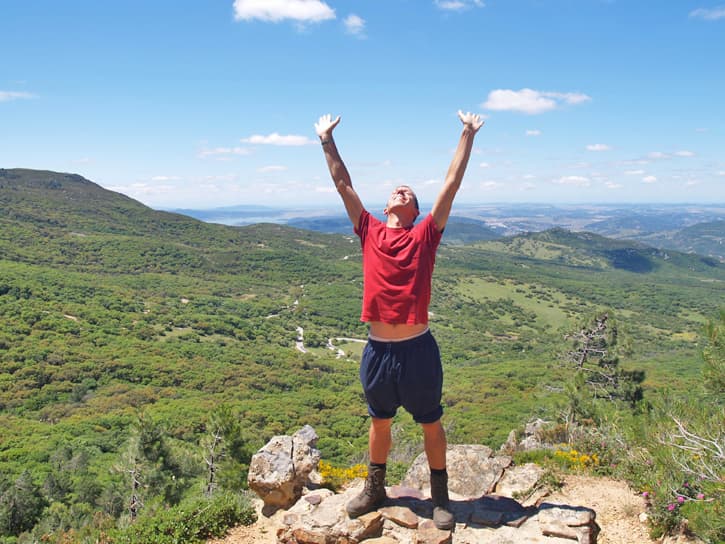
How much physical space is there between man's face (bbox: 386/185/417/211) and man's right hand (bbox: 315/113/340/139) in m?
0.88

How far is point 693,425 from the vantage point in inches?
188

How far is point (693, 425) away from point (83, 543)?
702cm

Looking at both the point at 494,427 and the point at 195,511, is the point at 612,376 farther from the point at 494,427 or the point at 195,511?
the point at 195,511

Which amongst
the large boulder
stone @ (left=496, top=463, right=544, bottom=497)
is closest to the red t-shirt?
the large boulder

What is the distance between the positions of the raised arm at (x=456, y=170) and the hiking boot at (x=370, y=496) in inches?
97.9

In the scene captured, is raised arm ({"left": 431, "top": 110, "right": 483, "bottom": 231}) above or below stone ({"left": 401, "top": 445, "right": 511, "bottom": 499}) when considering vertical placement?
above

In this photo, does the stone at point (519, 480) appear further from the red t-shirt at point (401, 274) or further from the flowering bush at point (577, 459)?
the red t-shirt at point (401, 274)

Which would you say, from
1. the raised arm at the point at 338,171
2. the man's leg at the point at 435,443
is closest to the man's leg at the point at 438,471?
the man's leg at the point at 435,443

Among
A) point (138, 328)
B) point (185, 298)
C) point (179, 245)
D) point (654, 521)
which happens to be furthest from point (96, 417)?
point (179, 245)

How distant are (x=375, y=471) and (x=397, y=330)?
1.52 meters

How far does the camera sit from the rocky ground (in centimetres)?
439

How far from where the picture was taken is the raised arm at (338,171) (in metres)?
4.14

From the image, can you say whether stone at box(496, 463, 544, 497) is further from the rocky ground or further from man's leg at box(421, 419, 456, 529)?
man's leg at box(421, 419, 456, 529)

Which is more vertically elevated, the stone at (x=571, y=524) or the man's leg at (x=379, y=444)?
the man's leg at (x=379, y=444)
